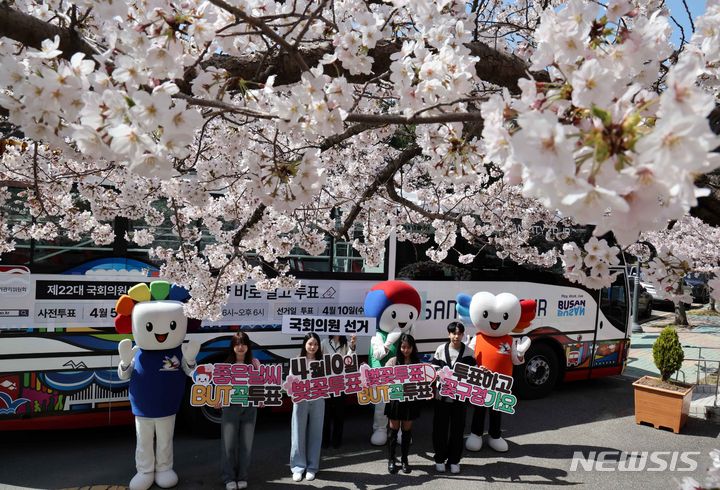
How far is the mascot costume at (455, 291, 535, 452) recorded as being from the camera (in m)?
6.33

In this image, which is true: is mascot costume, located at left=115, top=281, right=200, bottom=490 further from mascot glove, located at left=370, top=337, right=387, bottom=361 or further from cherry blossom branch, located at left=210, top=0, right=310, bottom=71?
cherry blossom branch, located at left=210, top=0, right=310, bottom=71

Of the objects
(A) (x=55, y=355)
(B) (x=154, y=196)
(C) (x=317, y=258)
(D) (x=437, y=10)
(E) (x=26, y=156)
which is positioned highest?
(D) (x=437, y=10)

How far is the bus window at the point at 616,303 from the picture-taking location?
9273mm

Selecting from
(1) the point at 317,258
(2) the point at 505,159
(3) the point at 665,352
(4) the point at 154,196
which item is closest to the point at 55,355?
(4) the point at 154,196

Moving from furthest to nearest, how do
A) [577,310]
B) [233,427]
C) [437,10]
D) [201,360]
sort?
[577,310], [201,360], [233,427], [437,10]

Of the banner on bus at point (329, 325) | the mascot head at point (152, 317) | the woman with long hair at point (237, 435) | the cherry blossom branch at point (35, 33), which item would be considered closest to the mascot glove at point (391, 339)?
the banner on bus at point (329, 325)

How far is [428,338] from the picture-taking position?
755 centimetres

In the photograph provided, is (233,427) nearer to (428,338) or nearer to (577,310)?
(428,338)

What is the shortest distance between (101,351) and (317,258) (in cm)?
255

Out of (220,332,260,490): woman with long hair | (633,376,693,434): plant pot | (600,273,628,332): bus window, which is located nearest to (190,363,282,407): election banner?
(220,332,260,490): woman with long hair

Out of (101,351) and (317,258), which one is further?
(317,258)

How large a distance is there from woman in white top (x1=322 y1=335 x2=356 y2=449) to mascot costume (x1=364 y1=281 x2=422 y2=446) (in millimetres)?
353

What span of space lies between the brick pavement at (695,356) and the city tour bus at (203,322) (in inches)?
67.5

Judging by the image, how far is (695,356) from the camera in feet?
40.0
